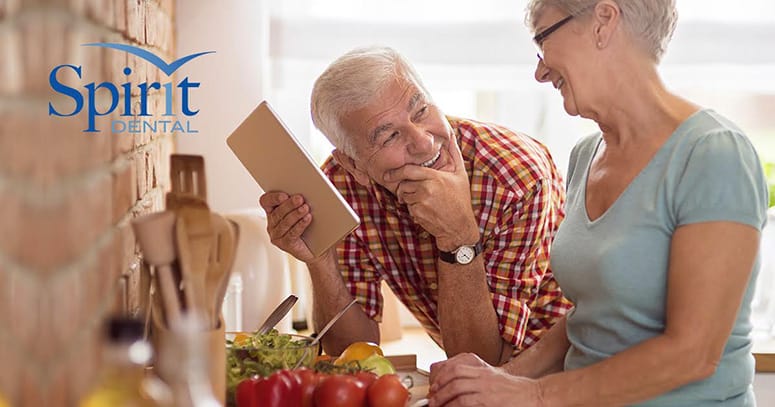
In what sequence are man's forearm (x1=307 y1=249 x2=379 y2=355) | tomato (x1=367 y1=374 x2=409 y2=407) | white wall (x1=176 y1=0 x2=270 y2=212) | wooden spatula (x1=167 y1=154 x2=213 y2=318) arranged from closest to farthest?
wooden spatula (x1=167 y1=154 x2=213 y2=318) → tomato (x1=367 y1=374 x2=409 y2=407) → man's forearm (x1=307 y1=249 x2=379 y2=355) → white wall (x1=176 y1=0 x2=270 y2=212)

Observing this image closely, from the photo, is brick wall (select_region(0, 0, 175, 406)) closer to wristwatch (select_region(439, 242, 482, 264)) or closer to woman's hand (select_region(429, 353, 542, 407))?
woman's hand (select_region(429, 353, 542, 407))

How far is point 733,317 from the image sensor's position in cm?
119

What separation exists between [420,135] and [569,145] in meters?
1.41

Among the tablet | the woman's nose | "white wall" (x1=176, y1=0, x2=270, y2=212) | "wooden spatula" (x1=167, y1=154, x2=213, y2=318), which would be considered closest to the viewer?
"wooden spatula" (x1=167, y1=154, x2=213, y2=318)

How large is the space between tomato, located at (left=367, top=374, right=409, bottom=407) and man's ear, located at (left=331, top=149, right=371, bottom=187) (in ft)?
2.02

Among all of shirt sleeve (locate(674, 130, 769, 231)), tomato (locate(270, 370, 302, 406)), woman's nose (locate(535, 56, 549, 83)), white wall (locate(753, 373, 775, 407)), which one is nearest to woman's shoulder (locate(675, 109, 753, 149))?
shirt sleeve (locate(674, 130, 769, 231))

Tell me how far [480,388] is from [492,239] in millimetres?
503

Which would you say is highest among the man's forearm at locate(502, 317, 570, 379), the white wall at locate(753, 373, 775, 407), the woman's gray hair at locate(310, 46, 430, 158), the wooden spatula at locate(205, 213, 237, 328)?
the woman's gray hair at locate(310, 46, 430, 158)

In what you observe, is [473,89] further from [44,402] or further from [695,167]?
[44,402]

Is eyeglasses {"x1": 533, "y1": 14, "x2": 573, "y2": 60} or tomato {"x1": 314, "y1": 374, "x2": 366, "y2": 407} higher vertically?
eyeglasses {"x1": 533, "y1": 14, "x2": 573, "y2": 60}

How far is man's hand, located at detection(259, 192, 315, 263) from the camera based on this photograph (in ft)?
5.34

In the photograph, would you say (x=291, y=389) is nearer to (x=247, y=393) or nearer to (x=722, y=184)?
(x=247, y=393)

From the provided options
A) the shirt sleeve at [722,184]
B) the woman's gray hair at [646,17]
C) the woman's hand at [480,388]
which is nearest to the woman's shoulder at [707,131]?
the shirt sleeve at [722,184]

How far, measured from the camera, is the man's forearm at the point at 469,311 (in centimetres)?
172
